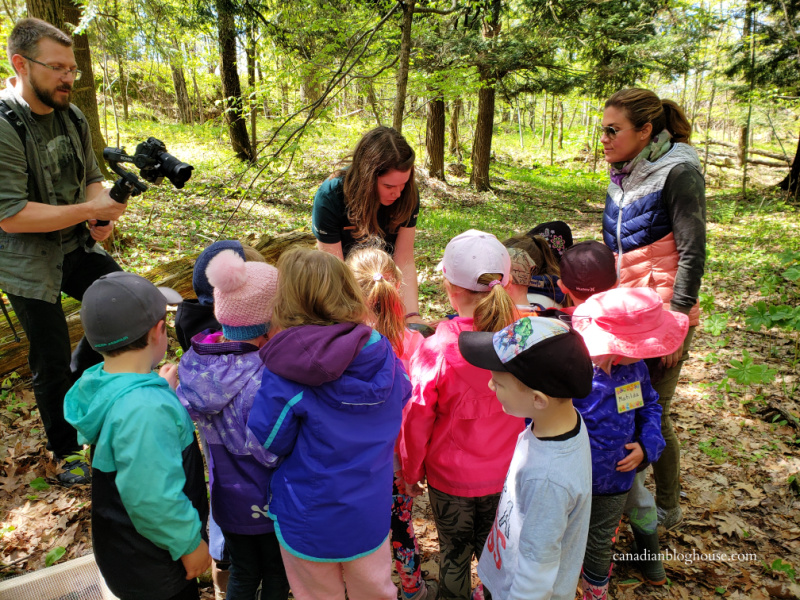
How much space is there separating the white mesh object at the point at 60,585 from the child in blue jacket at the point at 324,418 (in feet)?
3.55

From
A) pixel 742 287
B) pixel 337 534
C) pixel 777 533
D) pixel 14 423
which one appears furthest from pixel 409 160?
pixel 742 287

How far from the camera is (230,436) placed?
1698 mm

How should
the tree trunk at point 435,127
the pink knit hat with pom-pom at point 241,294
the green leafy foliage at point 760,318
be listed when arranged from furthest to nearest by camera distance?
the tree trunk at point 435,127 → the green leafy foliage at point 760,318 → the pink knit hat with pom-pom at point 241,294

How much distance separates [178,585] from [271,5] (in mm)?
9297

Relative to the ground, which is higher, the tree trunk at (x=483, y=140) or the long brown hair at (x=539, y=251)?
the tree trunk at (x=483, y=140)

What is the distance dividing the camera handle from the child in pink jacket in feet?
5.66

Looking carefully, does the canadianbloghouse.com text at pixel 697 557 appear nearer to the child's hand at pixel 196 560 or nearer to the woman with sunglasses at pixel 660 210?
the woman with sunglasses at pixel 660 210

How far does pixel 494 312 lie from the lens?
6.18ft

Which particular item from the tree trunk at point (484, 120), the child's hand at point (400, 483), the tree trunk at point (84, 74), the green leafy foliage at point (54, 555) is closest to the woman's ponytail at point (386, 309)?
the child's hand at point (400, 483)

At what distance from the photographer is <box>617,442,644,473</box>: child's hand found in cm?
193

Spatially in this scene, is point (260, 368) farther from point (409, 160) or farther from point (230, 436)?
point (409, 160)

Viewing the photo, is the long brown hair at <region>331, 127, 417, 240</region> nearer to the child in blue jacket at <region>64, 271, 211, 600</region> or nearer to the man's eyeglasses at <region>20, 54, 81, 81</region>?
the child in blue jacket at <region>64, 271, 211, 600</region>

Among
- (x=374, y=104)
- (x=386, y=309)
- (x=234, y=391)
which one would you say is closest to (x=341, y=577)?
(x=234, y=391)

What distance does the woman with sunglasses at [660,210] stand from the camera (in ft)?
7.61
